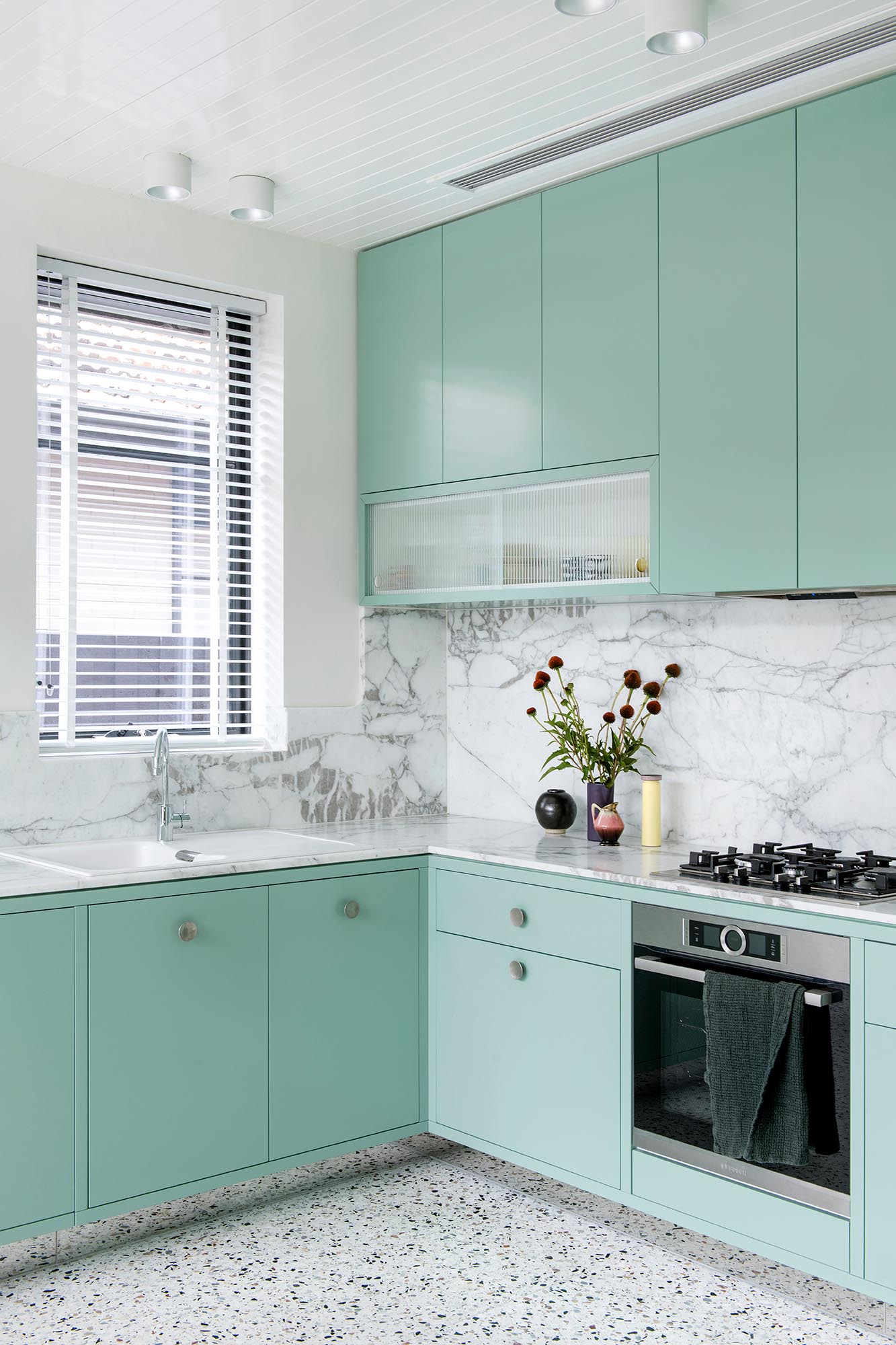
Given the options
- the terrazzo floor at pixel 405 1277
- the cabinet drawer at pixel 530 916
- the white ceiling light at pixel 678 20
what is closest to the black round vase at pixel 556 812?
the cabinet drawer at pixel 530 916

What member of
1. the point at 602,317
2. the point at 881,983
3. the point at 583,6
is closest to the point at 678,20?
the point at 583,6

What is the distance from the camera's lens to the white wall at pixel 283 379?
3309 mm

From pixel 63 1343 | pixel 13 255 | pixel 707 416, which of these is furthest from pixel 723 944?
pixel 13 255

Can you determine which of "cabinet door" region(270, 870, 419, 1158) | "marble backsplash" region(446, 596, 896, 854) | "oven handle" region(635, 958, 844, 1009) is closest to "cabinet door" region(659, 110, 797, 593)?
"marble backsplash" region(446, 596, 896, 854)

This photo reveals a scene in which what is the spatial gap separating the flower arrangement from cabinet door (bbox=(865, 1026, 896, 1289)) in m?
1.23

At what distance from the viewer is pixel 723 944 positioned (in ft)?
8.91

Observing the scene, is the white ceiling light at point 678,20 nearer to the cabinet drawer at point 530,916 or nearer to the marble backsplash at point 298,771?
the cabinet drawer at point 530,916

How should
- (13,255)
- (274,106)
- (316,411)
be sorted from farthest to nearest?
1. (316,411)
2. (13,255)
3. (274,106)

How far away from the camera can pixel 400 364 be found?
153 inches

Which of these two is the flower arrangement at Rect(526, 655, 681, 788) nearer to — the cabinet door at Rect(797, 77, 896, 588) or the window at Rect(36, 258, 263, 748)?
the cabinet door at Rect(797, 77, 896, 588)

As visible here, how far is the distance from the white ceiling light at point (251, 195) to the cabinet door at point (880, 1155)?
2528mm

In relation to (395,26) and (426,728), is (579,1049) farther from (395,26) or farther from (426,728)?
(395,26)

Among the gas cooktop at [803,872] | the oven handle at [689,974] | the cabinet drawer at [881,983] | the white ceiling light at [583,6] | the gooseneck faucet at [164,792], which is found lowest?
the oven handle at [689,974]

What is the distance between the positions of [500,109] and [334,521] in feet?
4.63
